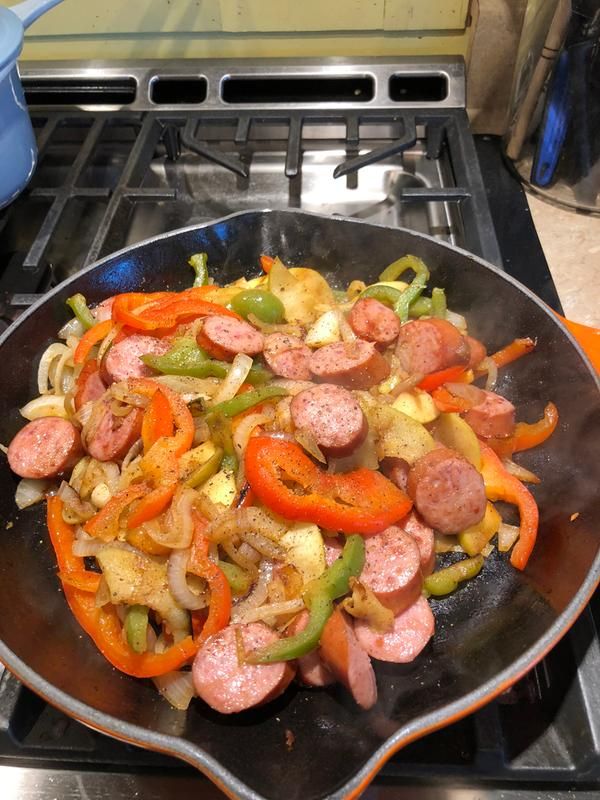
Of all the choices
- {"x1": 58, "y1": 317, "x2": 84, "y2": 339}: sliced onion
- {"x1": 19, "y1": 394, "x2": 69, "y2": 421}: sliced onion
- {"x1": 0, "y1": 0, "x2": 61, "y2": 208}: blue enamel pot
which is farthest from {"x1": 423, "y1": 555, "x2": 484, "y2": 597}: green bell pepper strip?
{"x1": 0, "y1": 0, "x2": 61, "y2": 208}: blue enamel pot

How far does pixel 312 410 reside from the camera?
1100 mm

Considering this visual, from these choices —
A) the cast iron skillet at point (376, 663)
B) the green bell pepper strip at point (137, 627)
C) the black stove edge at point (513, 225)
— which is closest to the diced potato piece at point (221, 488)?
the green bell pepper strip at point (137, 627)

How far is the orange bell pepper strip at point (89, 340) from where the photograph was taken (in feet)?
4.36

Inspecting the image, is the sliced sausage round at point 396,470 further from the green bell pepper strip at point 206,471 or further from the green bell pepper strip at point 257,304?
the green bell pepper strip at point 257,304

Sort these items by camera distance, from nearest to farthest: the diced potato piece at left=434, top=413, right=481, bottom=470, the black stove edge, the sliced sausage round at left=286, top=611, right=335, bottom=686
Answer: the sliced sausage round at left=286, top=611, right=335, bottom=686 < the diced potato piece at left=434, top=413, right=481, bottom=470 < the black stove edge

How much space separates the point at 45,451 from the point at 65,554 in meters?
0.21

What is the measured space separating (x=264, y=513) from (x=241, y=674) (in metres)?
0.26

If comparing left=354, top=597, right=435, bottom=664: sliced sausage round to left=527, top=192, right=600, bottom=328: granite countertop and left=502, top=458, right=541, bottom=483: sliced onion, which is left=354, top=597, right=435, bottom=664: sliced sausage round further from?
left=527, top=192, right=600, bottom=328: granite countertop

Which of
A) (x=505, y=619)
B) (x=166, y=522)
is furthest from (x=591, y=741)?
(x=166, y=522)

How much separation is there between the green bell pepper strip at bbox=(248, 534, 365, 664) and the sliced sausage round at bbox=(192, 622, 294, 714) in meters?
0.02

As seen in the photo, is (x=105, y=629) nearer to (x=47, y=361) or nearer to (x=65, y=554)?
(x=65, y=554)

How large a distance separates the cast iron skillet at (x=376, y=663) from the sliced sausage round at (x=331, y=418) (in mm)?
338

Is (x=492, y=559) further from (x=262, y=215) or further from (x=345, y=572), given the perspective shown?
Answer: (x=262, y=215)

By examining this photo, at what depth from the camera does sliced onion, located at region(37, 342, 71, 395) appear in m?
1.34
